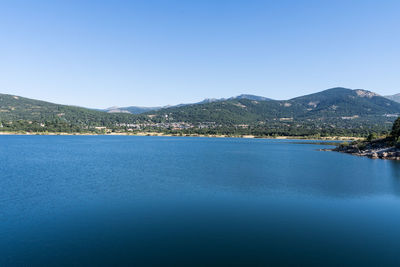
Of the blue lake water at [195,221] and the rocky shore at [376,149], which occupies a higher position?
the rocky shore at [376,149]

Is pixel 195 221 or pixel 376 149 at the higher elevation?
pixel 376 149

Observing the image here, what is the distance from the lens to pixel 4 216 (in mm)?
23141

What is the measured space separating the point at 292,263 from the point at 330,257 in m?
2.85

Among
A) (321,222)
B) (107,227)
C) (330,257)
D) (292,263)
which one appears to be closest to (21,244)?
(107,227)

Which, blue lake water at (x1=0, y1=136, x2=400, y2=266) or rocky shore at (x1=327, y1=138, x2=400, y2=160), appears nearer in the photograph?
blue lake water at (x1=0, y1=136, x2=400, y2=266)

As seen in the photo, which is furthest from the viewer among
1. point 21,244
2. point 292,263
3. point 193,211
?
point 193,211

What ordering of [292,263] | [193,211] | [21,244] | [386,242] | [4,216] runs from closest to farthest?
[292,263] → [21,244] → [386,242] → [4,216] → [193,211]

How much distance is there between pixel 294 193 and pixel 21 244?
1120 inches

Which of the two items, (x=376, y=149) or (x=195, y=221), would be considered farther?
(x=376, y=149)

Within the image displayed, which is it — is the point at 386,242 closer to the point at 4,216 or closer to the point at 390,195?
the point at 390,195

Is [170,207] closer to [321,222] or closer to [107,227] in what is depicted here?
[107,227]

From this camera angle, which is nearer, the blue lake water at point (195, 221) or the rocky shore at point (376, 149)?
the blue lake water at point (195, 221)

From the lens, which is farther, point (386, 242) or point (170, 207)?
point (170, 207)

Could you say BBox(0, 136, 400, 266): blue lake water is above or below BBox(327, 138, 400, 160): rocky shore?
below
